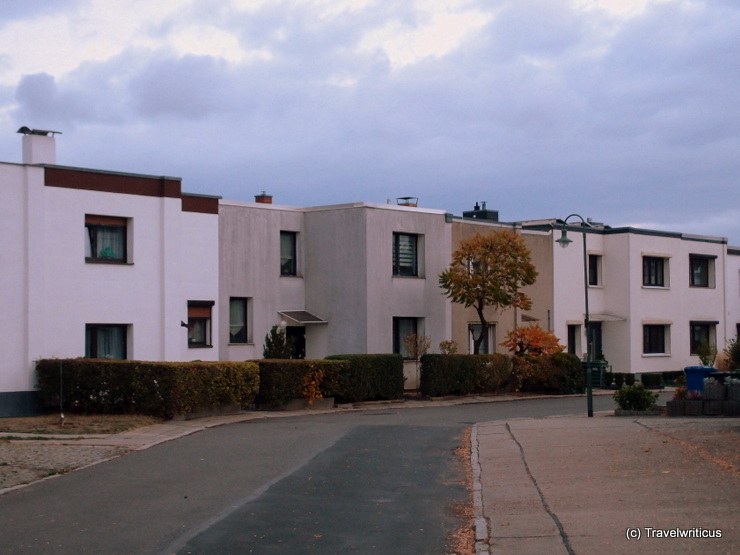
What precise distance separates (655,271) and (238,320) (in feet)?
71.1

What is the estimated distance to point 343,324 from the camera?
3353 centimetres

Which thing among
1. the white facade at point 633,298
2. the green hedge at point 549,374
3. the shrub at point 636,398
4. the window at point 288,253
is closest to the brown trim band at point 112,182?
→ the window at point 288,253

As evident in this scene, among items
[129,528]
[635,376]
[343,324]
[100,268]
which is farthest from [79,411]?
[635,376]

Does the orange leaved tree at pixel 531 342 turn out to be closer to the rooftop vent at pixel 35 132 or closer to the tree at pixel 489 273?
the tree at pixel 489 273

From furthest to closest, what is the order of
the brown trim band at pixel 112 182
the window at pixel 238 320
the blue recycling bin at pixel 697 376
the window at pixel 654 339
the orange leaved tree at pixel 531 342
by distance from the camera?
the window at pixel 654 339 < the orange leaved tree at pixel 531 342 < the window at pixel 238 320 < the brown trim band at pixel 112 182 < the blue recycling bin at pixel 697 376

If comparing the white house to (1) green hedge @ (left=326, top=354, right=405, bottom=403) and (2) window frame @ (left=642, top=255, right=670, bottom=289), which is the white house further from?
(2) window frame @ (left=642, top=255, right=670, bottom=289)

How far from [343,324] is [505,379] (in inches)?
259

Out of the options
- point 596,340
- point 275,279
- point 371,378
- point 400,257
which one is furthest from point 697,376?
point 596,340

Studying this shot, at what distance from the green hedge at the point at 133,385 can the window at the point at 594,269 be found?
23.2 meters

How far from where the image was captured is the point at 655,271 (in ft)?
146

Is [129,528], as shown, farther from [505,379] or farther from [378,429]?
[505,379]

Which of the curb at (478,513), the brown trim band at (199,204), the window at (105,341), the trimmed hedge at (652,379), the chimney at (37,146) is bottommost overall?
the trimmed hedge at (652,379)

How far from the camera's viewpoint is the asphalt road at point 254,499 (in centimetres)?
966

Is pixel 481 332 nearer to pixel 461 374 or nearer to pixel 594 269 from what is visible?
pixel 461 374
